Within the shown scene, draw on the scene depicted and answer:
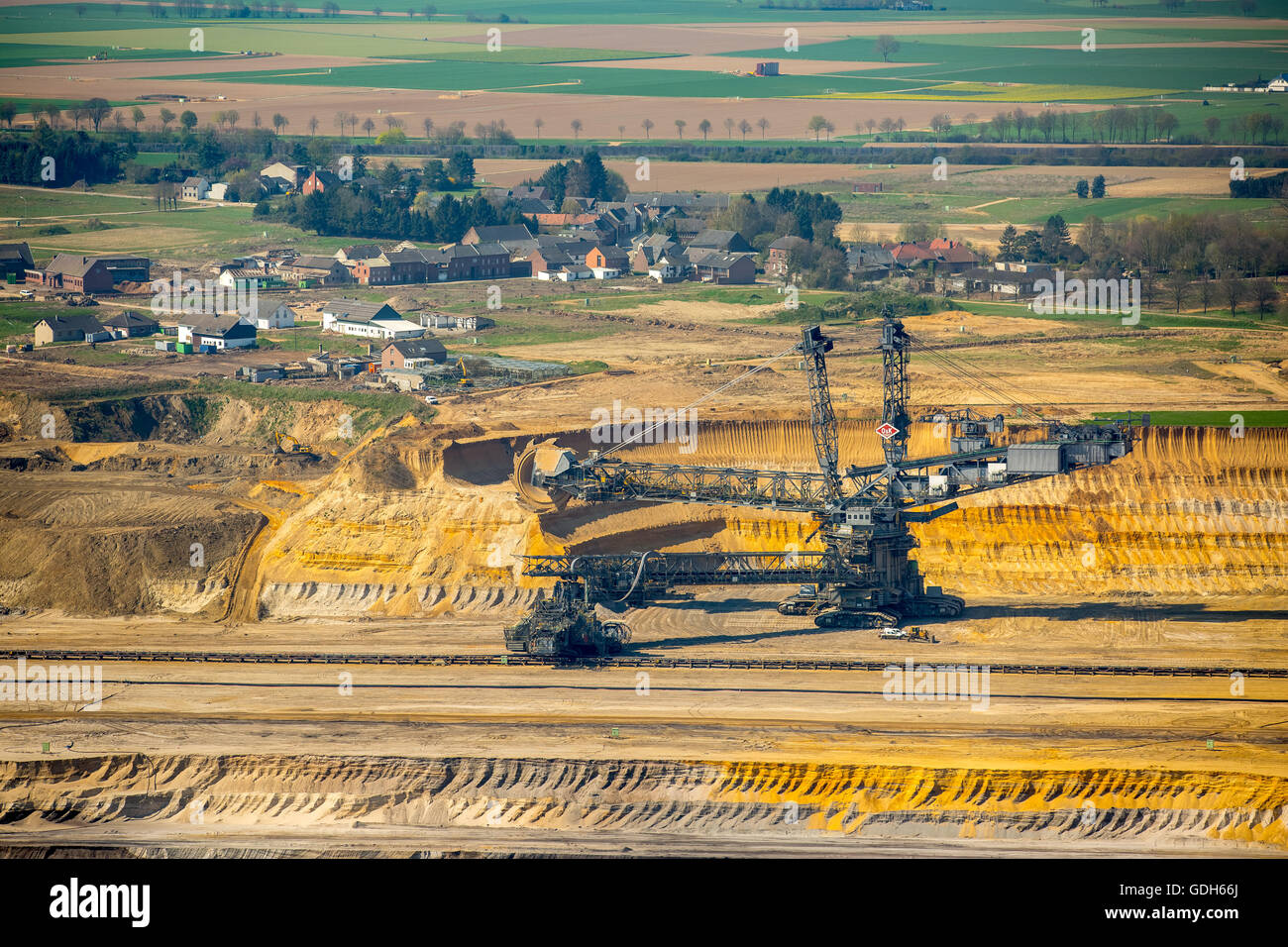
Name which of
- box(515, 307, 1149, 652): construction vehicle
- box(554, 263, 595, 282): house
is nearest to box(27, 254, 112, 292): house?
box(554, 263, 595, 282): house

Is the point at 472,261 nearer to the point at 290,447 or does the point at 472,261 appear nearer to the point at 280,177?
the point at 280,177

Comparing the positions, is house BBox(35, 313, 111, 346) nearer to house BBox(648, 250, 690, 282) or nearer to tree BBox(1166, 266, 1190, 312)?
house BBox(648, 250, 690, 282)

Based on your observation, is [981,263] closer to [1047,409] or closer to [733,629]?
[1047,409]

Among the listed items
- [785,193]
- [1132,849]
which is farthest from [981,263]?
[1132,849]

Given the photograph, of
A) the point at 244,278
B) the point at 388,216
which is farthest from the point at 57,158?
the point at 244,278

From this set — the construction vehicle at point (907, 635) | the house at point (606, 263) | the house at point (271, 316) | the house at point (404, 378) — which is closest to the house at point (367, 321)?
the house at point (271, 316)

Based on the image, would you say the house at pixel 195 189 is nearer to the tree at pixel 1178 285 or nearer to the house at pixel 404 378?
the house at pixel 404 378
